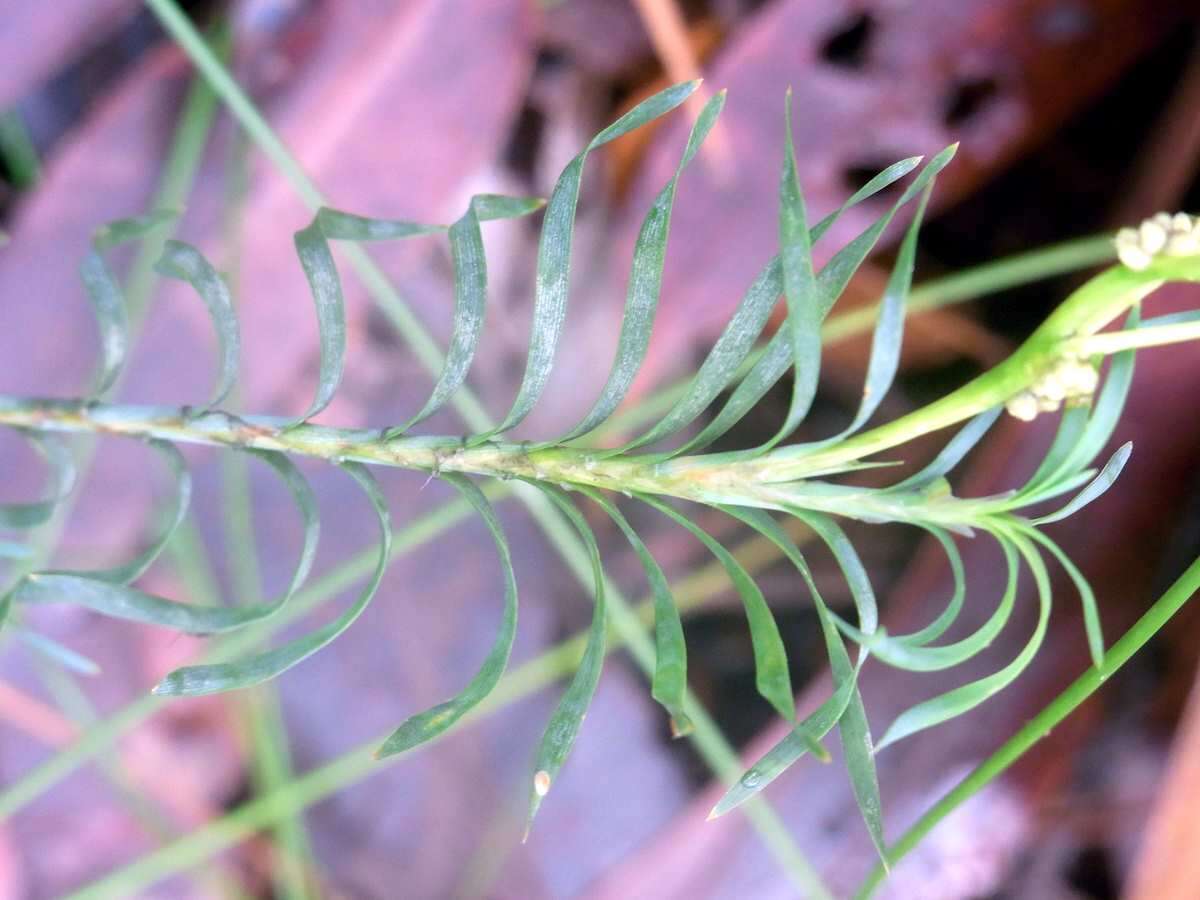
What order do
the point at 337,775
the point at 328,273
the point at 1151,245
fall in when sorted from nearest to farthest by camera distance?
1. the point at 1151,245
2. the point at 328,273
3. the point at 337,775

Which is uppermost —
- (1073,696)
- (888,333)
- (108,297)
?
(108,297)

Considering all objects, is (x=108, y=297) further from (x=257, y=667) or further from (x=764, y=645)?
(x=764, y=645)

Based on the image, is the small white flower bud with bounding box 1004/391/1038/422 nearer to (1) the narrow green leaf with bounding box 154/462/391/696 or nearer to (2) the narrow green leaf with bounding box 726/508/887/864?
(2) the narrow green leaf with bounding box 726/508/887/864

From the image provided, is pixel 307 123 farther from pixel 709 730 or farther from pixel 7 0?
pixel 709 730

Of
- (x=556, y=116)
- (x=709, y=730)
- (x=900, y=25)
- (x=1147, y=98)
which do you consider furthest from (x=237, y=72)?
(x=1147, y=98)

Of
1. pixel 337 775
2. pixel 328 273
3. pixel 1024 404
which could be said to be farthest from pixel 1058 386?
pixel 337 775

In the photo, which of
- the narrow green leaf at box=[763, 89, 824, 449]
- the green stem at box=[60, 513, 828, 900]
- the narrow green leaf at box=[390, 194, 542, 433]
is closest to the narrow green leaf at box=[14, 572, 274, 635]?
the narrow green leaf at box=[390, 194, 542, 433]

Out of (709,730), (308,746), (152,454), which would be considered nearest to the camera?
(709,730)
